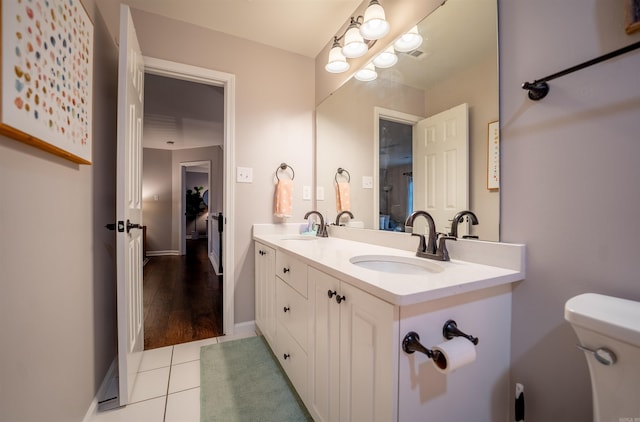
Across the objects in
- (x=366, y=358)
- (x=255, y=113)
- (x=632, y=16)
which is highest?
(x=255, y=113)

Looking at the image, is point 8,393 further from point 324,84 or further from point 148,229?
point 148,229

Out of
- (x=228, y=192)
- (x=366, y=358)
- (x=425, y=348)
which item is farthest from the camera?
(x=228, y=192)

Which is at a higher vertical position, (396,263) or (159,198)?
(159,198)

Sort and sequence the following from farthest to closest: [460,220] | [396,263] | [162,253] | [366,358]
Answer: [162,253], [396,263], [460,220], [366,358]

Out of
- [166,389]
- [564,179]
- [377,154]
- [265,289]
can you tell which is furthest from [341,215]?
[166,389]

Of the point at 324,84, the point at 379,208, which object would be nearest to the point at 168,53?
the point at 324,84

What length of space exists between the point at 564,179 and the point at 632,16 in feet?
1.46

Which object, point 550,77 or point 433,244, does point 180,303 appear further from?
point 550,77

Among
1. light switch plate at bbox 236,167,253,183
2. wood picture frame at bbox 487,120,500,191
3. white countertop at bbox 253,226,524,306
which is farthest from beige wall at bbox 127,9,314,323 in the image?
wood picture frame at bbox 487,120,500,191

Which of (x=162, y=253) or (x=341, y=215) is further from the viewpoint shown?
(x=162, y=253)

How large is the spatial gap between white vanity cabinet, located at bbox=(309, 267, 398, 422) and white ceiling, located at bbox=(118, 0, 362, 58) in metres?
1.77

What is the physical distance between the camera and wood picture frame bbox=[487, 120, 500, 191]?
3.29 ft

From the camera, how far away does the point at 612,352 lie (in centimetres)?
59

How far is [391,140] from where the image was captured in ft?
5.22
